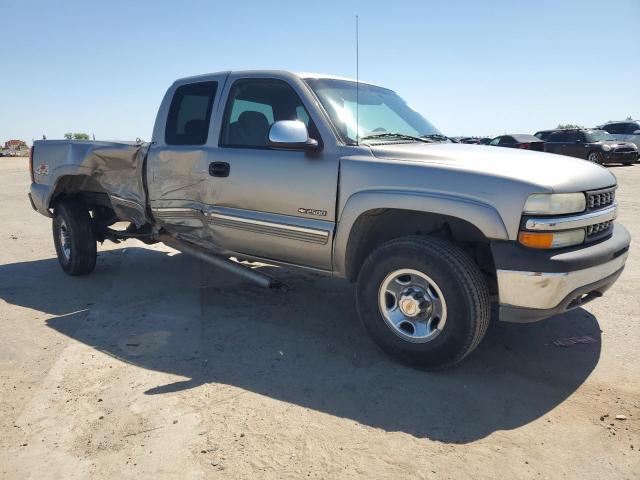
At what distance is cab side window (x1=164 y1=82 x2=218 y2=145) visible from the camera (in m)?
4.22

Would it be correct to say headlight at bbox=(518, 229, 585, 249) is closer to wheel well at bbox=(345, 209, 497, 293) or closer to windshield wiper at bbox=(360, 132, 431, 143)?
wheel well at bbox=(345, 209, 497, 293)

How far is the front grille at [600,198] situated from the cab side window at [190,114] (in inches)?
115

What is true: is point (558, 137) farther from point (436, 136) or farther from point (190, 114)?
point (190, 114)

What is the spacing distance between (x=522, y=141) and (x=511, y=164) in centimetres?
1802

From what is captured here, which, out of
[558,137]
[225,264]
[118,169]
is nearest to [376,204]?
[225,264]

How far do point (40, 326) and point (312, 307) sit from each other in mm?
2247

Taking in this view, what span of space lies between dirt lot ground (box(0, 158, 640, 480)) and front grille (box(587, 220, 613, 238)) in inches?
34.8

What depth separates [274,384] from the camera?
301cm

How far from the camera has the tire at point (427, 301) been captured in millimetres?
2918

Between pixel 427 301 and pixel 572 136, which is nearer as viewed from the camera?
pixel 427 301

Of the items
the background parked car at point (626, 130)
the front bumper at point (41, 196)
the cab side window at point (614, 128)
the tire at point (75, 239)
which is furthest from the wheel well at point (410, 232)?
the cab side window at point (614, 128)

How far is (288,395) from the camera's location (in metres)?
2.88

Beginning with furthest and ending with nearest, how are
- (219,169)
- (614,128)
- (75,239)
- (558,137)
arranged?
(614,128) → (558,137) → (75,239) → (219,169)

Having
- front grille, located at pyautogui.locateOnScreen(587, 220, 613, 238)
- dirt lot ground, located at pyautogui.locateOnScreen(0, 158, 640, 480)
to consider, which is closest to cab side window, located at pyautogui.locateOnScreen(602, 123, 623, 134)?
dirt lot ground, located at pyautogui.locateOnScreen(0, 158, 640, 480)
